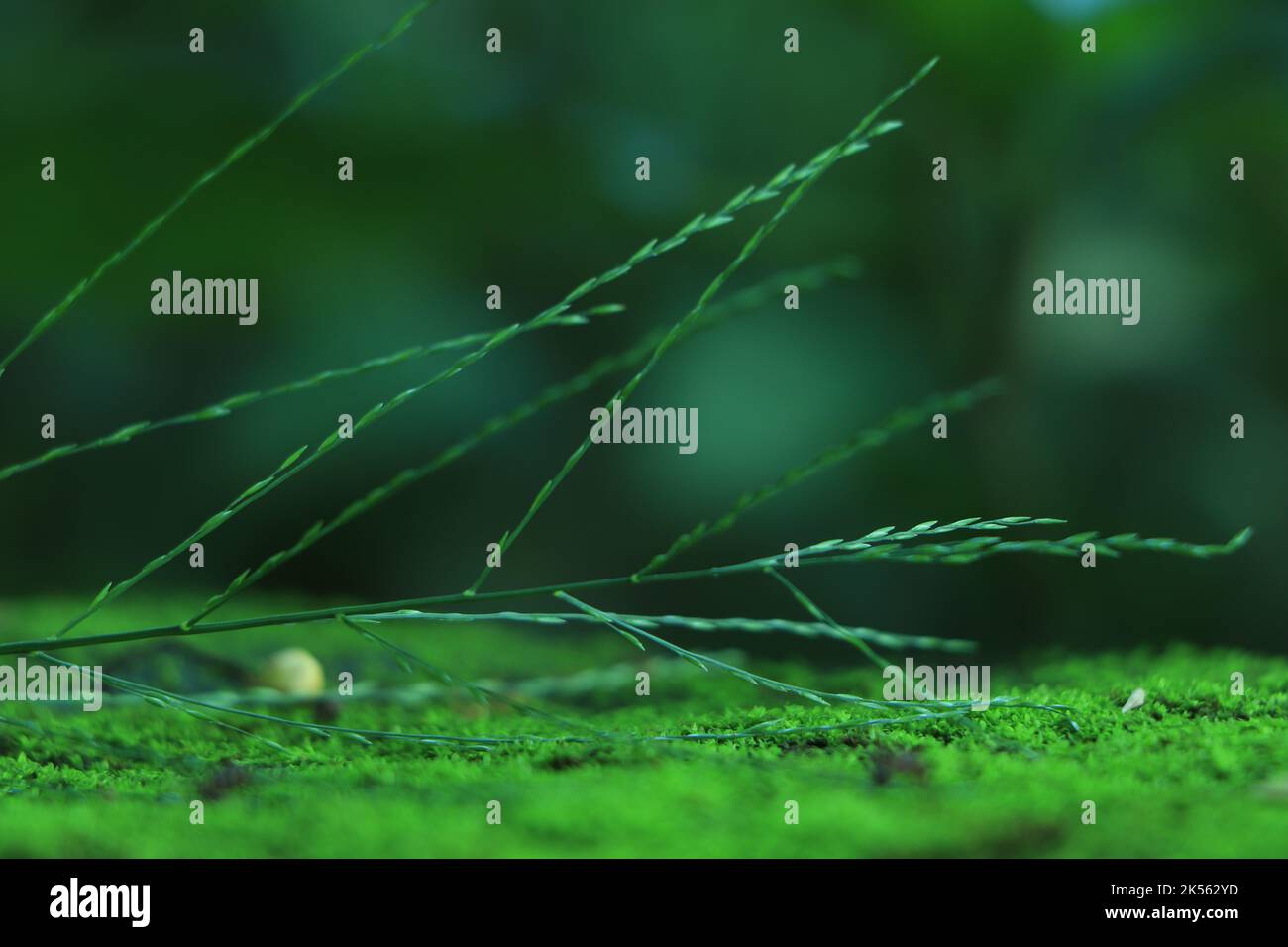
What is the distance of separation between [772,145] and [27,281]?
1172 millimetres

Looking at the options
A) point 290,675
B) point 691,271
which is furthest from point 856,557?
point 691,271

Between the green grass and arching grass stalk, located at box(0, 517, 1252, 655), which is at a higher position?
arching grass stalk, located at box(0, 517, 1252, 655)

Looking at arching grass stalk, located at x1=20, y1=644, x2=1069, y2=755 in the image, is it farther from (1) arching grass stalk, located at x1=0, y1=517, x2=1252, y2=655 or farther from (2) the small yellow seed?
(2) the small yellow seed

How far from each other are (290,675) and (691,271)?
105cm

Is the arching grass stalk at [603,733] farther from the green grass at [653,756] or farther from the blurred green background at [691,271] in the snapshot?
the blurred green background at [691,271]

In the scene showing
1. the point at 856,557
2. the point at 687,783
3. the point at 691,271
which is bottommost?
the point at 687,783

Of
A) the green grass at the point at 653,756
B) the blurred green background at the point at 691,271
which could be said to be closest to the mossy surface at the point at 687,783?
the green grass at the point at 653,756

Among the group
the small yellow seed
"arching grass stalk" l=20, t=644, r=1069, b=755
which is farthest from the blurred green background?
"arching grass stalk" l=20, t=644, r=1069, b=755

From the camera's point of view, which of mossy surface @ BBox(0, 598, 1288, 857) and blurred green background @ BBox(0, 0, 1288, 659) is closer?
mossy surface @ BBox(0, 598, 1288, 857)

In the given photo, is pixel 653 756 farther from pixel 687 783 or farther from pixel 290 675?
pixel 290 675

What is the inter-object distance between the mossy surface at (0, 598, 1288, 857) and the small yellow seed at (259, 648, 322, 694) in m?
0.02

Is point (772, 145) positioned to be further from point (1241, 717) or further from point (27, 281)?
point (1241, 717)

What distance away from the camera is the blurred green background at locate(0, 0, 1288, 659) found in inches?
68.9

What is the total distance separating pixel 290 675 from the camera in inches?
37.4
